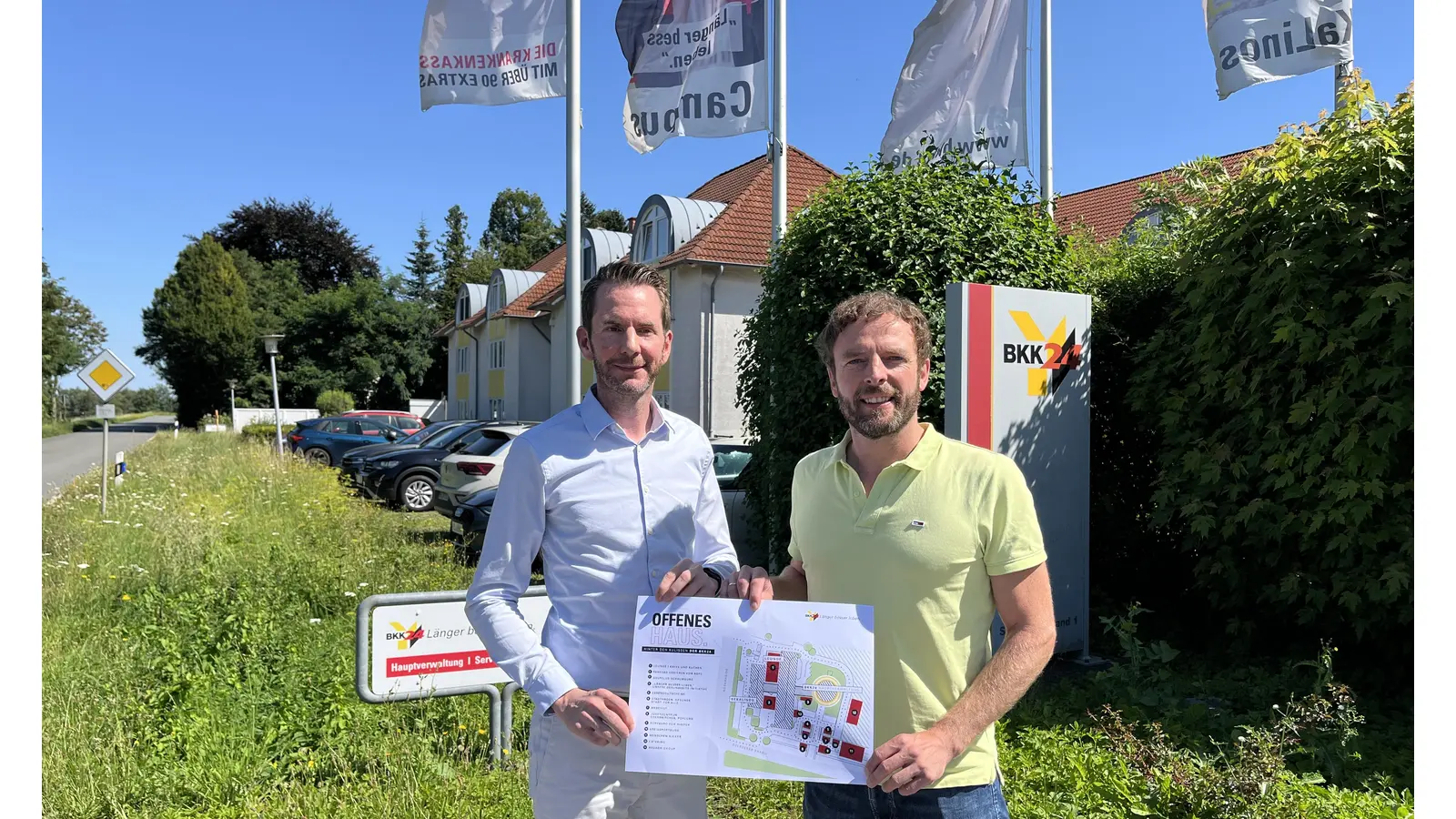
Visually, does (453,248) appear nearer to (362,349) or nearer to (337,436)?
(362,349)

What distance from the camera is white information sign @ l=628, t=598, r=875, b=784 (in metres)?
1.94

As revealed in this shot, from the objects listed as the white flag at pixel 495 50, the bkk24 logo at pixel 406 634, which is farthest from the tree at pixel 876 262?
the bkk24 logo at pixel 406 634

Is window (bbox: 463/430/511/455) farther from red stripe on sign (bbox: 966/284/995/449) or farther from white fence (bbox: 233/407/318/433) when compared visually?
white fence (bbox: 233/407/318/433)

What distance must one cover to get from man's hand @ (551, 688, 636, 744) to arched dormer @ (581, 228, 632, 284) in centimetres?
2695

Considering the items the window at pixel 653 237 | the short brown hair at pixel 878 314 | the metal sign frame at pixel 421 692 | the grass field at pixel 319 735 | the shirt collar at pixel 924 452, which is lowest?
the grass field at pixel 319 735

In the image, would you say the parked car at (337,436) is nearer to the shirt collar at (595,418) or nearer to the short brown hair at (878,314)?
the shirt collar at (595,418)

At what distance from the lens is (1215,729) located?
4.83 m

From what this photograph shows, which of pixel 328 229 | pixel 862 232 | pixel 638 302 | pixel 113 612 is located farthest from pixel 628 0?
pixel 328 229

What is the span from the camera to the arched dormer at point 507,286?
39.4 metres

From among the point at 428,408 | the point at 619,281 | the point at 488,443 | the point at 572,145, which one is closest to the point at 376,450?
the point at 488,443

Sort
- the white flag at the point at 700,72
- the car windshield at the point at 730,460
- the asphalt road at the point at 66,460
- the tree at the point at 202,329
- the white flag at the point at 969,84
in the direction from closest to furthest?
the white flag at the point at 700,72 → the car windshield at the point at 730,460 → the white flag at the point at 969,84 → the asphalt road at the point at 66,460 → the tree at the point at 202,329

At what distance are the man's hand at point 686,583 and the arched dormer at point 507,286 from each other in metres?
38.3

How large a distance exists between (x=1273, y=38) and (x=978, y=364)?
228 inches

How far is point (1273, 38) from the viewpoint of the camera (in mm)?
Answer: 8859
